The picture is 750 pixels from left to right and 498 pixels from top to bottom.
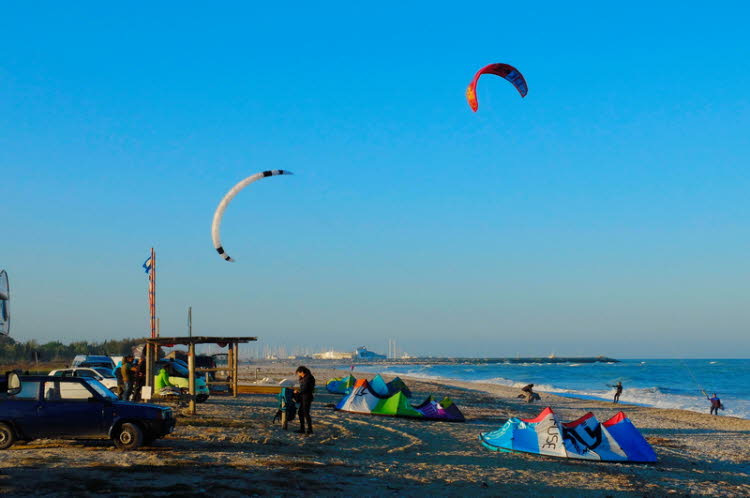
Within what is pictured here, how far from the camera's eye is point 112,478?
1050cm

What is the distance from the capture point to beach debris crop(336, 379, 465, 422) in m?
23.6

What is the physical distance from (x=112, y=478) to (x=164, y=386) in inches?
613

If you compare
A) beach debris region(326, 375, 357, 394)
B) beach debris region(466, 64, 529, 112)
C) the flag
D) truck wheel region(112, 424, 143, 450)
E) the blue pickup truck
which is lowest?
beach debris region(326, 375, 357, 394)

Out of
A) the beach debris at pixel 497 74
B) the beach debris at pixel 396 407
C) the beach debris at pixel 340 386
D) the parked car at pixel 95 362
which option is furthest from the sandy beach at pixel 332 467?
the parked car at pixel 95 362

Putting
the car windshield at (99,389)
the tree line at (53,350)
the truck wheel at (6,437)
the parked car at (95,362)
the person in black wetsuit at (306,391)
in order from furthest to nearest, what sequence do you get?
the tree line at (53,350) < the parked car at (95,362) < the person in black wetsuit at (306,391) < the car windshield at (99,389) < the truck wheel at (6,437)

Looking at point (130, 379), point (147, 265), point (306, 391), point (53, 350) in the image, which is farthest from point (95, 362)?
point (53, 350)

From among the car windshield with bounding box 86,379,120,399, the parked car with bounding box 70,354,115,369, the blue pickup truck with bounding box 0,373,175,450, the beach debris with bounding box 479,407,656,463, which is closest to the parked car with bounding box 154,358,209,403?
the parked car with bounding box 70,354,115,369

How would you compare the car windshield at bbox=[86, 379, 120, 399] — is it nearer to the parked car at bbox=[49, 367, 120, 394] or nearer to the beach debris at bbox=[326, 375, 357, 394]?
the parked car at bbox=[49, 367, 120, 394]

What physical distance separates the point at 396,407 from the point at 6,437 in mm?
13349

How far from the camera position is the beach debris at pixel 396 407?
23.6m

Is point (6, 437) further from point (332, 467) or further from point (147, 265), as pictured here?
point (147, 265)

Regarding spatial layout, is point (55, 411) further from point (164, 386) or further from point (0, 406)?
point (164, 386)

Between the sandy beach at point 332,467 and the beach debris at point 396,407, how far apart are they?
3377mm

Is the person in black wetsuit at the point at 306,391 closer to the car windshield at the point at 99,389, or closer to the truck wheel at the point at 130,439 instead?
the truck wheel at the point at 130,439
